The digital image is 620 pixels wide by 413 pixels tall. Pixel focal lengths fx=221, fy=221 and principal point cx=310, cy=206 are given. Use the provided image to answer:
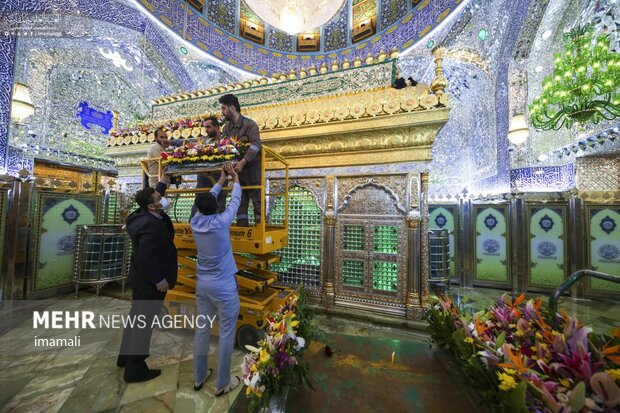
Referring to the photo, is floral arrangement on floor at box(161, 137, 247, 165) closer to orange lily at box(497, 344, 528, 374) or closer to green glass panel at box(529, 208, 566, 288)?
orange lily at box(497, 344, 528, 374)

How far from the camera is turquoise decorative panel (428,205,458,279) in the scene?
690cm

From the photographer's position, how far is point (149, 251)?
2576 mm

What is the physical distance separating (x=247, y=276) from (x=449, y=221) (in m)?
6.66

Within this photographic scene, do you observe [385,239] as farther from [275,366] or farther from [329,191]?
[275,366]

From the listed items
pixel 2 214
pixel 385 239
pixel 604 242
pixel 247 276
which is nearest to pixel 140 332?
pixel 247 276

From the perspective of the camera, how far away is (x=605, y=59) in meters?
5.80

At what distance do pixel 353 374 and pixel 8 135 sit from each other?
356 inches

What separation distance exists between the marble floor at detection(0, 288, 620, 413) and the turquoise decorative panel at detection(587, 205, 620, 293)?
242cm

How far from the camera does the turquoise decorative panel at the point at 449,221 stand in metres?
6.90

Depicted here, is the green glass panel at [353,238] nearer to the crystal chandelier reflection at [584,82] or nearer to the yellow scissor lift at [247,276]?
the yellow scissor lift at [247,276]

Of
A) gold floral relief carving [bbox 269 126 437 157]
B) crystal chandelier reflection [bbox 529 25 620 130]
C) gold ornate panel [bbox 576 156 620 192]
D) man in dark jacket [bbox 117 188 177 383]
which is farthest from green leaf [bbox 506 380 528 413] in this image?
gold ornate panel [bbox 576 156 620 192]

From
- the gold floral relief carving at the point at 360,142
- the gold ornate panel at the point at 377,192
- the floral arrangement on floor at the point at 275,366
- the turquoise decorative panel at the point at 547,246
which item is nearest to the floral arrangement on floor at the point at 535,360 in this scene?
the floral arrangement on floor at the point at 275,366

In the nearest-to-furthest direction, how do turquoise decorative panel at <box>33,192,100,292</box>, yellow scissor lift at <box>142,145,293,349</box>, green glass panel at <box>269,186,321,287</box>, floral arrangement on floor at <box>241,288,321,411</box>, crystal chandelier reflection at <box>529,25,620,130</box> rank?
1. floral arrangement on floor at <box>241,288,321,411</box>
2. yellow scissor lift at <box>142,145,293,349</box>
3. green glass panel at <box>269,186,321,287</box>
4. turquoise decorative panel at <box>33,192,100,292</box>
5. crystal chandelier reflection at <box>529,25,620,130</box>

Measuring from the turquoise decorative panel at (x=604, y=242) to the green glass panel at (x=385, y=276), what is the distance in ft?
18.5
